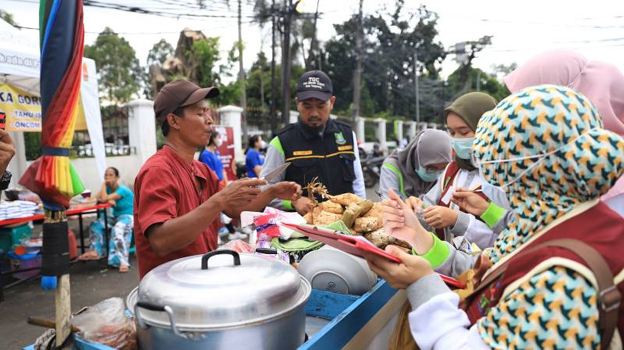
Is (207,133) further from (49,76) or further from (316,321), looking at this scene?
(316,321)

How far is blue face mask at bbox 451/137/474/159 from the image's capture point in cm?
223

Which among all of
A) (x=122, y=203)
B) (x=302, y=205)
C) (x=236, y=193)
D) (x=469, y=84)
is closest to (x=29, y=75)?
(x=122, y=203)

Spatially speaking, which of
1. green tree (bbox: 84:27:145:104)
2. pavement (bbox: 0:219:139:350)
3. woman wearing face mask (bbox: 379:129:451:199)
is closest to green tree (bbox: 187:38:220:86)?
pavement (bbox: 0:219:139:350)

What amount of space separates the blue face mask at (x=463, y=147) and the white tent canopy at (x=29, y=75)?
4963 millimetres

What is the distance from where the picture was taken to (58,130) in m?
1.17

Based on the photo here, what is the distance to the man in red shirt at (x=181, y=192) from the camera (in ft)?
5.16

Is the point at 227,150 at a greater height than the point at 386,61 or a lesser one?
lesser

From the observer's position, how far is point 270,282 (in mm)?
1070

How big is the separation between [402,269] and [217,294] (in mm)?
511

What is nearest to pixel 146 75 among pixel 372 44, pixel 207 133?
pixel 372 44

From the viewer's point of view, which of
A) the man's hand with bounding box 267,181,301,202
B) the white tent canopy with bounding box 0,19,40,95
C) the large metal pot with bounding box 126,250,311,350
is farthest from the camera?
the white tent canopy with bounding box 0,19,40,95

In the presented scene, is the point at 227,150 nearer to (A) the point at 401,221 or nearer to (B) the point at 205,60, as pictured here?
(B) the point at 205,60

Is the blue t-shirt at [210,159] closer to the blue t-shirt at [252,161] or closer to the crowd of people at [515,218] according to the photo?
the blue t-shirt at [252,161]

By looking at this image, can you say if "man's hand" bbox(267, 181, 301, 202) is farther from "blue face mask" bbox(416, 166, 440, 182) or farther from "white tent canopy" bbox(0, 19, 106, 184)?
"white tent canopy" bbox(0, 19, 106, 184)
